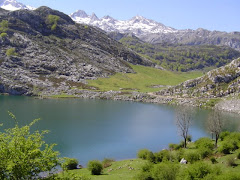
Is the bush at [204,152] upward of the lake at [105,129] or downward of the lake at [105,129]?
upward

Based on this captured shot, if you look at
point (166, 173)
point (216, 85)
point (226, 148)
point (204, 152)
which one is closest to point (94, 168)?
point (166, 173)

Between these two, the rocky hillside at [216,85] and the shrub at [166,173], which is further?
the rocky hillside at [216,85]

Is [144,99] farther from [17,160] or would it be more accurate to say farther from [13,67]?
[17,160]

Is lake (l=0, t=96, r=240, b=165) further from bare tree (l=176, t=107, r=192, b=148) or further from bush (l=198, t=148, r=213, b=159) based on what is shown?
bush (l=198, t=148, r=213, b=159)

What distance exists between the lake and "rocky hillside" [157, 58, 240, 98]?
3707 cm

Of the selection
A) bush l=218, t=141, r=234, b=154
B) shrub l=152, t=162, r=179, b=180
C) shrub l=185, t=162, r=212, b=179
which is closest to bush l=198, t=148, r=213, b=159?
bush l=218, t=141, r=234, b=154

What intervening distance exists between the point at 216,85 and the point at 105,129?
102 metres

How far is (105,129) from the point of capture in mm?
87438

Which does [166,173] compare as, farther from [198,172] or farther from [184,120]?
[184,120]

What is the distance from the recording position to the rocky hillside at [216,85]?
151m

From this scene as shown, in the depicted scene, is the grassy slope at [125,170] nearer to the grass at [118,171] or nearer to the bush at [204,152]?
the grass at [118,171]

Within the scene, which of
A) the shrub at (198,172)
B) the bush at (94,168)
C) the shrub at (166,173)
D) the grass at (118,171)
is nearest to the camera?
the shrub at (198,172)

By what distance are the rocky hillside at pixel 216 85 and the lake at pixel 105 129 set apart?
3707 centimetres

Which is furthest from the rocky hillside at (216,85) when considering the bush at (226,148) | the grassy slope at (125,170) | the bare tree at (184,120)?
the grassy slope at (125,170)
